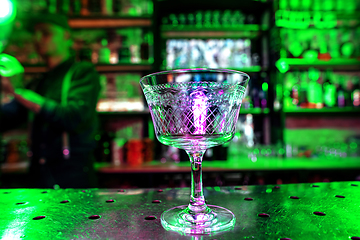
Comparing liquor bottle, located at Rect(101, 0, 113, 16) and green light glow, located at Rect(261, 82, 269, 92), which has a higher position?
liquor bottle, located at Rect(101, 0, 113, 16)

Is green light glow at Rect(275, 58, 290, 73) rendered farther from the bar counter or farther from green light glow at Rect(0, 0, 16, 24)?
green light glow at Rect(0, 0, 16, 24)

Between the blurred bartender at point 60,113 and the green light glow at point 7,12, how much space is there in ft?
4.02

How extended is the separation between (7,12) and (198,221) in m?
2.99

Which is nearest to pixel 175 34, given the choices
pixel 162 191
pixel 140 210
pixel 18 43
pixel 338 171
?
pixel 18 43

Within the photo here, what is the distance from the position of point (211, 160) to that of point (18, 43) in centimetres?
214

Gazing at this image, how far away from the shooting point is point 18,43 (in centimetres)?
252

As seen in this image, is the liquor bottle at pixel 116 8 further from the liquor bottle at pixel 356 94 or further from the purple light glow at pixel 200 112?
the liquor bottle at pixel 356 94

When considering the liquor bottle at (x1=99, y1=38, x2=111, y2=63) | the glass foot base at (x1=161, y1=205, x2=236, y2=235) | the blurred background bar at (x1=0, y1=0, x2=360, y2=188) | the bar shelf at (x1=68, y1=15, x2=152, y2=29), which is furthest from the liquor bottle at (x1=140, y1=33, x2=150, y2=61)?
the glass foot base at (x1=161, y1=205, x2=236, y2=235)

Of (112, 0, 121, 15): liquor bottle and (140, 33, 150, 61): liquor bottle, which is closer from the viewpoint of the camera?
(140, 33, 150, 61): liquor bottle

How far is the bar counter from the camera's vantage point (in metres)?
0.42

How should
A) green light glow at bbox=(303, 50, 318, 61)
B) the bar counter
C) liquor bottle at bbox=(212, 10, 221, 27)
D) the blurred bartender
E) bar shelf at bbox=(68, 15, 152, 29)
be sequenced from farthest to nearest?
1. liquor bottle at bbox=(212, 10, 221, 27)
2. green light glow at bbox=(303, 50, 318, 61)
3. bar shelf at bbox=(68, 15, 152, 29)
4. the blurred bartender
5. the bar counter

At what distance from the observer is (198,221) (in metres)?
0.46

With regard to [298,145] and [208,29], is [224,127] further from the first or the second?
[298,145]

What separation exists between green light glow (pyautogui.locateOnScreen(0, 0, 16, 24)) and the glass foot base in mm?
2878
